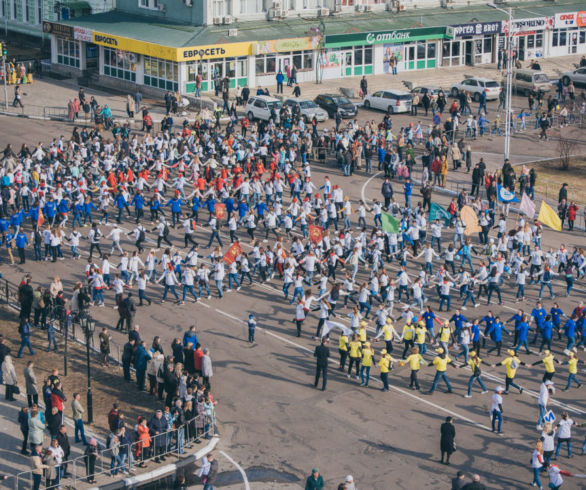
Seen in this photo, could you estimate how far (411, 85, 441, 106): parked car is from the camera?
60.6 meters

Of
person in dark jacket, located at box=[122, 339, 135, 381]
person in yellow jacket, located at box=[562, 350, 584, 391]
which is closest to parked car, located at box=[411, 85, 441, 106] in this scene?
person in yellow jacket, located at box=[562, 350, 584, 391]

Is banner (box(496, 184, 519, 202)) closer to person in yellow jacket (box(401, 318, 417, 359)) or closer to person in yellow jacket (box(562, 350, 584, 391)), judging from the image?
person in yellow jacket (box(401, 318, 417, 359))

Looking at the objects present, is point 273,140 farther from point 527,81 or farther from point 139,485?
point 139,485

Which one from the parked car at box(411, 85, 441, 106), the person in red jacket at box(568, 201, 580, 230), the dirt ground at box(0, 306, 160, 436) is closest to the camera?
the dirt ground at box(0, 306, 160, 436)

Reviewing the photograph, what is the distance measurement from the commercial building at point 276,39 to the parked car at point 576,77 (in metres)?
4.92

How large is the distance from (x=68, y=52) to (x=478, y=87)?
26.2 metres

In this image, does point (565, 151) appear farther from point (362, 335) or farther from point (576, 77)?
point (362, 335)

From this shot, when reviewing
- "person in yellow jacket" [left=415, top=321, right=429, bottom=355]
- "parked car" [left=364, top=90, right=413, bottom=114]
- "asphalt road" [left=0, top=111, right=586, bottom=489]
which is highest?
"parked car" [left=364, top=90, right=413, bottom=114]

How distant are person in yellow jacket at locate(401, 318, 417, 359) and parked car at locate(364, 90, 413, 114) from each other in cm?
3053

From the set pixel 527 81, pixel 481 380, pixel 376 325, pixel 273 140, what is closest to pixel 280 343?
pixel 376 325

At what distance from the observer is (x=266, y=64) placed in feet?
211

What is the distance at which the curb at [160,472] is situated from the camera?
78.6 feet

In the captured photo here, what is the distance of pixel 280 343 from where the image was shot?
31.5 meters

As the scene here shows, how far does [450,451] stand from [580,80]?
47.1 m
